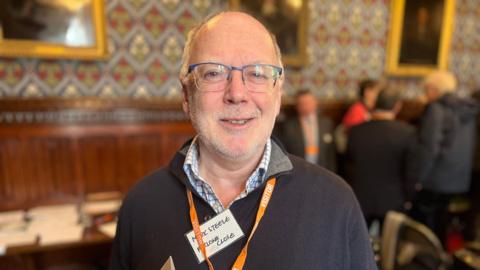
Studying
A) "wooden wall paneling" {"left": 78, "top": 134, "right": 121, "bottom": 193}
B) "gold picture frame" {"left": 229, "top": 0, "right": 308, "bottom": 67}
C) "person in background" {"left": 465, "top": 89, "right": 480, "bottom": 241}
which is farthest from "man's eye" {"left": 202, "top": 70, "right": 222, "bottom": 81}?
"person in background" {"left": 465, "top": 89, "right": 480, "bottom": 241}

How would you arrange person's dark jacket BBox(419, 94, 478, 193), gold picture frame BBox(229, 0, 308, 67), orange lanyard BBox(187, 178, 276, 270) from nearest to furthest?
orange lanyard BBox(187, 178, 276, 270)
person's dark jacket BBox(419, 94, 478, 193)
gold picture frame BBox(229, 0, 308, 67)

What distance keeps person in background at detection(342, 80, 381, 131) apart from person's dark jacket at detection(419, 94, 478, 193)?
647mm

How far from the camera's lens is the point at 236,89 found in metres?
0.94

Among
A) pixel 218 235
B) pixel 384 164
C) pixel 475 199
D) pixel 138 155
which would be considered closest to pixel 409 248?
pixel 384 164

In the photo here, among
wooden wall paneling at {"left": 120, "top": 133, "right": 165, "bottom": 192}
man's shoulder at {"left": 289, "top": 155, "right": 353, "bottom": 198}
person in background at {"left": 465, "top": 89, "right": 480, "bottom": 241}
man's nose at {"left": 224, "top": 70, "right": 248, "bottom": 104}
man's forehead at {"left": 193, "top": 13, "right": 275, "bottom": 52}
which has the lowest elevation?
person in background at {"left": 465, "top": 89, "right": 480, "bottom": 241}

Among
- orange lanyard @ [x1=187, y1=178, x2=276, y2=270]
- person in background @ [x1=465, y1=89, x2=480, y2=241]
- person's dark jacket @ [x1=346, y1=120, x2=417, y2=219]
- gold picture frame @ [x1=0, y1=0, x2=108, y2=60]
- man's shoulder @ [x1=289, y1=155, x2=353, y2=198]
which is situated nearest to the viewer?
orange lanyard @ [x1=187, y1=178, x2=276, y2=270]

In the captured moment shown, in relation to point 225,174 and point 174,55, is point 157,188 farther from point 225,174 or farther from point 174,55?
point 174,55

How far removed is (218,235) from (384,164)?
2.40m

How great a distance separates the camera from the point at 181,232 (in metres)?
0.98

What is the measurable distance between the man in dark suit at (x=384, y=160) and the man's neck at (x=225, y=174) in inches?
84.3

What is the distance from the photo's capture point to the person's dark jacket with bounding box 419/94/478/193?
295cm

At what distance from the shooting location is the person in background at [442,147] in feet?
9.73

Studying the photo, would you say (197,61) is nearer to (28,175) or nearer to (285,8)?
(28,175)

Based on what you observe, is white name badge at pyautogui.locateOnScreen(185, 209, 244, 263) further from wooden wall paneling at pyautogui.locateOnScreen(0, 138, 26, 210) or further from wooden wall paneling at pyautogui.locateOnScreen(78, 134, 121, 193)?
wooden wall paneling at pyautogui.locateOnScreen(0, 138, 26, 210)
